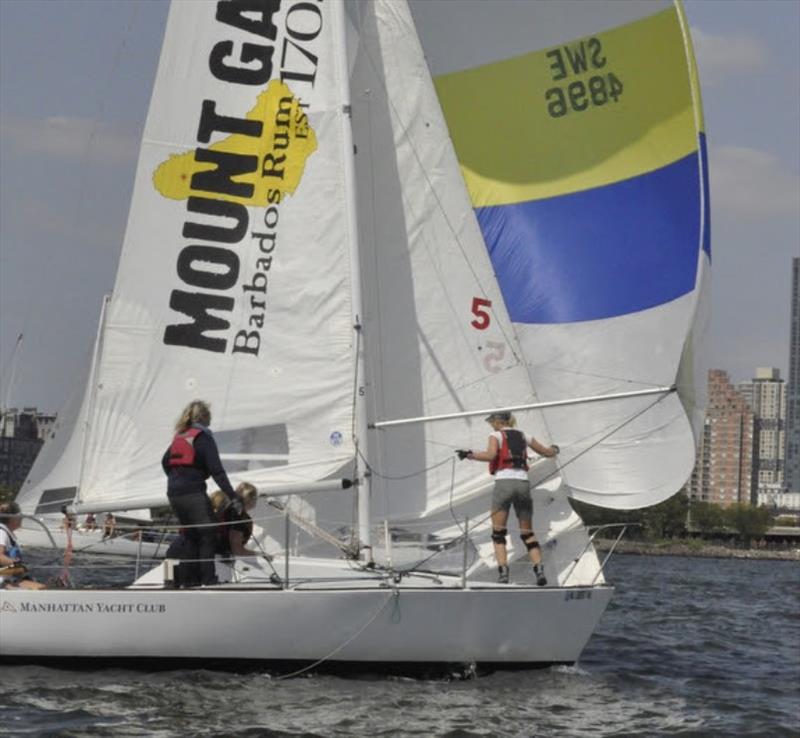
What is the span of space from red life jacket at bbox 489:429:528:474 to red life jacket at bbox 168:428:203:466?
2.47m

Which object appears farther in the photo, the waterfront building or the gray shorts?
the waterfront building

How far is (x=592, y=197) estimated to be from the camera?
1661cm

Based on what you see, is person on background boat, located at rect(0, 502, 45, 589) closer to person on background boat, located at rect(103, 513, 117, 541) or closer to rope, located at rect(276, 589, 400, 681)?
person on background boat, located at rect(103, 513, 117, 541)

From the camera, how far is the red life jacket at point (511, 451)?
47.8 feet

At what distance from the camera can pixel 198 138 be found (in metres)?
14.9

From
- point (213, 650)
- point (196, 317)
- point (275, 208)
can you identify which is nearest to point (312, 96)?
point (275, 208)

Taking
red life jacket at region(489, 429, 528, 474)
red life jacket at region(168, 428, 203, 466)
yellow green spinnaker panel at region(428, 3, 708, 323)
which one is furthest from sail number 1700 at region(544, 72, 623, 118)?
red life jacket at region(168, 428, 203, 466)

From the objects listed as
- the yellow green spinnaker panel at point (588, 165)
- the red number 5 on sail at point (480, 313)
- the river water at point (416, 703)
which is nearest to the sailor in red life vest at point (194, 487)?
the river water at point (416, 703)

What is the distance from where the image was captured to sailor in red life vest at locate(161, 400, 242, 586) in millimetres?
13683

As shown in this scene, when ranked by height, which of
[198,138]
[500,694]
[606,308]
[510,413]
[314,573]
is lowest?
[500,694]

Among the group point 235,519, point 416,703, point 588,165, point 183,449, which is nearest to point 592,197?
point 588,165

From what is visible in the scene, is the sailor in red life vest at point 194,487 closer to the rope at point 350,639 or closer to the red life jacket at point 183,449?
the red life jacket at point 183,449

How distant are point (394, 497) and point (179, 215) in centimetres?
A: 299

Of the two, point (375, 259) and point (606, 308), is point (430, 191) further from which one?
point (606, 308)
